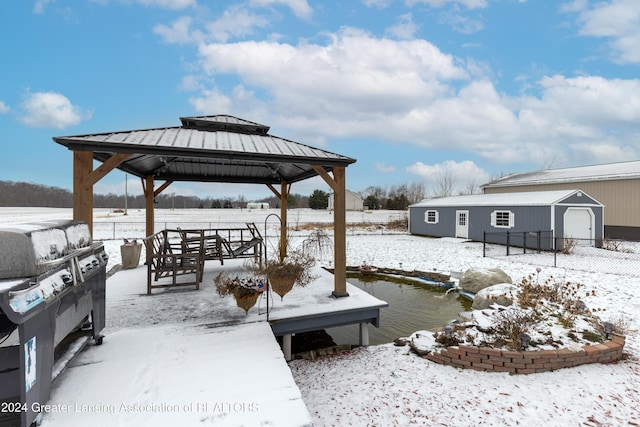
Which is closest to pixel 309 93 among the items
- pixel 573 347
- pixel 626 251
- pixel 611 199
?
pixel 573 347

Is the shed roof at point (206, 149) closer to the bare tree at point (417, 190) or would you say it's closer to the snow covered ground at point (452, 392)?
the snow covered ground at point (452, 392)

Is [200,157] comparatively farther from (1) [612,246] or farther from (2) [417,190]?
(2) [417,190]

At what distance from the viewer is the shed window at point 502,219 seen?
44.0 feet

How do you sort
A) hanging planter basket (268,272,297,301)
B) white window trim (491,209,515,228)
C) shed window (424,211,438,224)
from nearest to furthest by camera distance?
hanging planter basket (268,272,297,301), white window trim (491,209,515,228), shed window (424,211,438,224)

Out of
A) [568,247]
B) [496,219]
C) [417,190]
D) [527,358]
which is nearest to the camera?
[527,358]

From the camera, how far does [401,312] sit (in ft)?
18.9

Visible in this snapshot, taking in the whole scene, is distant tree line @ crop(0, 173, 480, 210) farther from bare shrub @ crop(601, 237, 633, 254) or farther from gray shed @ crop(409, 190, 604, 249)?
bare shrub @ crop(601, 237, 633, 254)

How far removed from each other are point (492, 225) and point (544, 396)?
42.3 feet

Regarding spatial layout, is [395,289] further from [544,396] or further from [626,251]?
[626,251]

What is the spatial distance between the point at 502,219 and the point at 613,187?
6.81 m

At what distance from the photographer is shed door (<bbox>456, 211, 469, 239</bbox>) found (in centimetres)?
1558

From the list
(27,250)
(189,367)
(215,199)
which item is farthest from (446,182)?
(27,250)

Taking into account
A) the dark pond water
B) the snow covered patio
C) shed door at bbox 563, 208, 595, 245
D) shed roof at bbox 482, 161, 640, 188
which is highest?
shed roof at bbox 482, 161, 640, 188

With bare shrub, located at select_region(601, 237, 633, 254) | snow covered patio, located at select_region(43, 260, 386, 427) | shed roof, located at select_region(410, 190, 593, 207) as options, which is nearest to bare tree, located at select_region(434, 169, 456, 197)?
shed roof, located at select_region(410, 190, 593, 207)
